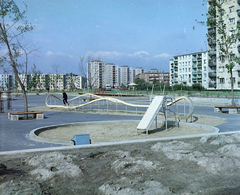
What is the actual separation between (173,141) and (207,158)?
1.64 meters

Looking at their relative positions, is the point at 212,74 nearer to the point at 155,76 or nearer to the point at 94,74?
the point at 94,74

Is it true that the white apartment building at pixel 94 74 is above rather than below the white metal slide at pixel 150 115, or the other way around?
above

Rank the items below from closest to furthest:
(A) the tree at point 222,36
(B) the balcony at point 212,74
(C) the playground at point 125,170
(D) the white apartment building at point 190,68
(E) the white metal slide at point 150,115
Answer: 1. (C) the playground at point 125,170
2. (E) the white metal slide at point 150,115
3. (A) the tree at point 222,36
4. (B) the balcony at point 212,74
5. (D) the white apartment building at point 190,68

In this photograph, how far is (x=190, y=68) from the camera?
3676 inches

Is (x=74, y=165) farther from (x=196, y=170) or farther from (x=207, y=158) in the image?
(x=207, y=158)

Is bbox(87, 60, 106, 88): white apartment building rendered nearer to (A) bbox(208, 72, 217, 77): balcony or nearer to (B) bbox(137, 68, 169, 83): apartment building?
(A) bbox(208, 72, 217, 77): balcony

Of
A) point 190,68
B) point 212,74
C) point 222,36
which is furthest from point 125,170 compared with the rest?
point 190,68

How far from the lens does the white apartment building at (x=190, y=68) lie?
8900 cm

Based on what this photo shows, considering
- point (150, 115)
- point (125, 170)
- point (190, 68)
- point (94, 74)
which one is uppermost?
point (190, 68)

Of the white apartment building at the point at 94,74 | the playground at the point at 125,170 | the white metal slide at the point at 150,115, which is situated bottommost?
the playground at the point at 125,170

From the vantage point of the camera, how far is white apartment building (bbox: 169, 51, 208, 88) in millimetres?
89000

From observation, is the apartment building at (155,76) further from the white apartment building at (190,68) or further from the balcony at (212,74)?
the balcony at (212,74)

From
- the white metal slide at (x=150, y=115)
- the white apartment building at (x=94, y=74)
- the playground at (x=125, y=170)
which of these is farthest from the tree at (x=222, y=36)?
the white apartment building at (x=94, y=74)

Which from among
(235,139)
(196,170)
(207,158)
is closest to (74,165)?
(196,170)
